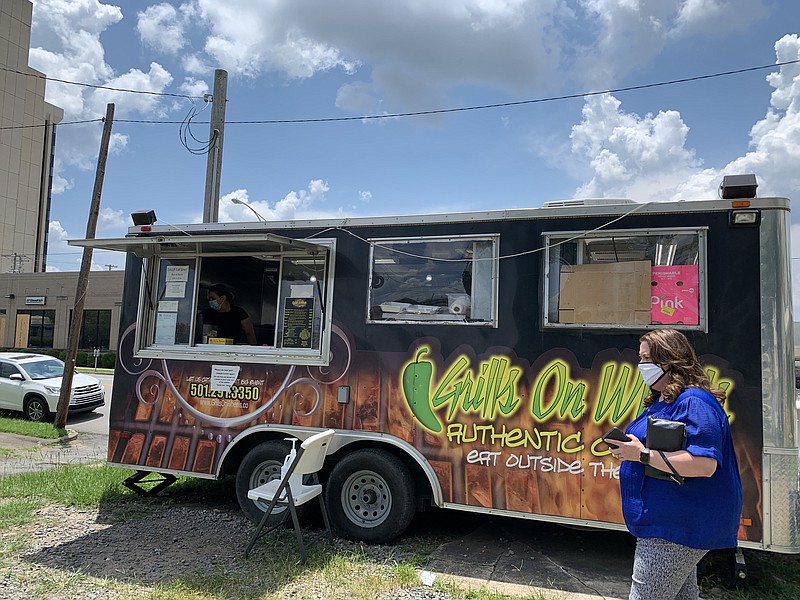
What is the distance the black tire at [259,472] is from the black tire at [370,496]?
0.42 m

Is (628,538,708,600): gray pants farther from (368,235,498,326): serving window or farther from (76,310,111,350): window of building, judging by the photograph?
(76,310,111,350): window of building

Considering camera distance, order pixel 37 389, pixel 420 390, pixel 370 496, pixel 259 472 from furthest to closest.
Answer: pixel 37 389 < pixel 259 472 < pixel 370 496 < pixel 420 390

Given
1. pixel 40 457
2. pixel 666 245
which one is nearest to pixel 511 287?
pixel 666 245

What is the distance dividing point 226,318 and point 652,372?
498cm

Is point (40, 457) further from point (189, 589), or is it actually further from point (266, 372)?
point (189, 589)

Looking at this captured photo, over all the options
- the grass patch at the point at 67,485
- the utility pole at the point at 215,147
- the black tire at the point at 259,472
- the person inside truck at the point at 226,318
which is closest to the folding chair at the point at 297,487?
the black tire at the point at 259,472

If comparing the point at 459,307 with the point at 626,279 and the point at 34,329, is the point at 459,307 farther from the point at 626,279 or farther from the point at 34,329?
the point at 34,329

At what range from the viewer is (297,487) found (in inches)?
209

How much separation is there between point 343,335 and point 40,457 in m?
6.92

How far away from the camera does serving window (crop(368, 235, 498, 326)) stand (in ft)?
17.9

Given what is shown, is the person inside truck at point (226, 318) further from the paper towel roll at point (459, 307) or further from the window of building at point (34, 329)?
the window of building at point (34, 329)

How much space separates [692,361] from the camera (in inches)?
114

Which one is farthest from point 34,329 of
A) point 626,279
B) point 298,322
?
point 626,279

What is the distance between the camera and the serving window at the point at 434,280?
17.9 feet
